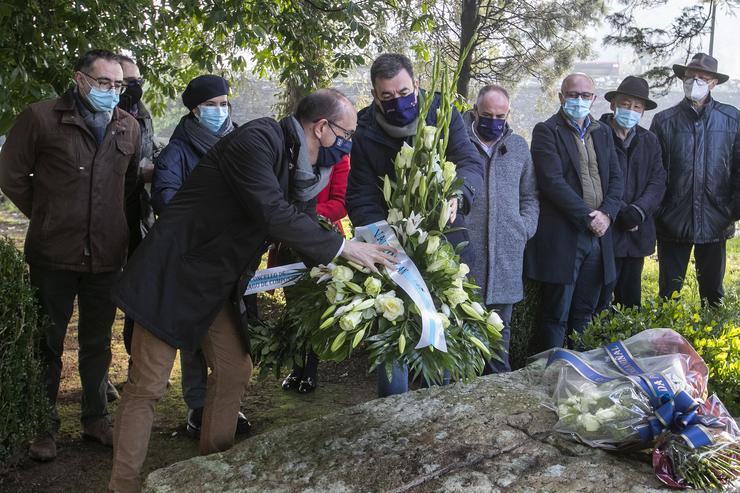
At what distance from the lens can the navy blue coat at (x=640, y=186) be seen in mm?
5355

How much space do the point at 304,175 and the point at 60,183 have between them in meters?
1.54

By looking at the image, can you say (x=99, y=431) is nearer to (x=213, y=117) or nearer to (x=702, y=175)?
(x=213, y=117)

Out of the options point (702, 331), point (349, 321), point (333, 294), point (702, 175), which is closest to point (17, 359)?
point (333, 294)

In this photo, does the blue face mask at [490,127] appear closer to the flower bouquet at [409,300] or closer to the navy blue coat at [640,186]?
the navy blue coat at [640,186]

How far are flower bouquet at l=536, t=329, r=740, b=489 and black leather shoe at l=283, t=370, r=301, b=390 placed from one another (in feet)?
8.01

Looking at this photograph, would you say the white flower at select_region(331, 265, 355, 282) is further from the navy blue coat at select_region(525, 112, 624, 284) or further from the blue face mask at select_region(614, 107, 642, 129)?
the blue face mask at select_region(614, 107, 642, 129)

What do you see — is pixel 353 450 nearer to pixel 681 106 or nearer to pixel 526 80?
pixel 681 106

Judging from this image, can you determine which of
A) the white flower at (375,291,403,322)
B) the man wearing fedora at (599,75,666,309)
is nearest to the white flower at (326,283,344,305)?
the white flower at (375,291,403,322)

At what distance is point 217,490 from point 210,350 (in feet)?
3.05

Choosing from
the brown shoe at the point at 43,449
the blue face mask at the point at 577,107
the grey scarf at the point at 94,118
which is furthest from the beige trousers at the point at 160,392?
the blue face mask at the point at 577,107

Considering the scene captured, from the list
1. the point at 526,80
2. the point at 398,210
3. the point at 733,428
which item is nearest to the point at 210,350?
the point at 398,210

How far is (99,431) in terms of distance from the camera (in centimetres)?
437

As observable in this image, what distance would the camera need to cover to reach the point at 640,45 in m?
8.25

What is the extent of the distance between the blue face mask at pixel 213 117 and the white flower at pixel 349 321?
2.00 meters
